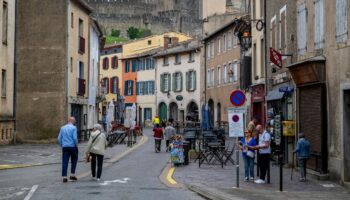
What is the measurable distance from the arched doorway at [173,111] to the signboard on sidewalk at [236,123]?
4977cm

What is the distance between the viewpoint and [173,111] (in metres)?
67.4

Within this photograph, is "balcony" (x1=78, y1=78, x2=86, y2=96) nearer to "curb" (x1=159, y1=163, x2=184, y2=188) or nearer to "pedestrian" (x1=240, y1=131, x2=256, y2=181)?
"curb" (x1=159, y1=163, x2=184, y2=188)

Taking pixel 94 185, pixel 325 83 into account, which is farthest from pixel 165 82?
pixel 94 185

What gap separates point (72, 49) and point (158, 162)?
1559cm

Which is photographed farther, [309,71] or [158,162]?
[158,162]

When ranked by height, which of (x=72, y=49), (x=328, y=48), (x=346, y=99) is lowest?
(x=346, y=99)

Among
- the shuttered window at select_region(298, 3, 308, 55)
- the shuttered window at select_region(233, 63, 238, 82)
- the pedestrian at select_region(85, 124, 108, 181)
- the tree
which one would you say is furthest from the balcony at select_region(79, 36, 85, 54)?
the tree

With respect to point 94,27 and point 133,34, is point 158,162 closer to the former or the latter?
point 94,27

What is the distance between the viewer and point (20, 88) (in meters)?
36.2

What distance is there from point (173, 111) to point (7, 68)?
35299 millimetres

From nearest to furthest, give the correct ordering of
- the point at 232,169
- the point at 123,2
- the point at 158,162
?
the point at 232,169
the point at 158,162
the point at 123,2

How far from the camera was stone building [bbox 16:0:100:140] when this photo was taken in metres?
36.1

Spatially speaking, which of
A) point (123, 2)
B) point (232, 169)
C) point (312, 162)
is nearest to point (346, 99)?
point (312, 162)

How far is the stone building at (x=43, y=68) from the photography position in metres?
36.1
